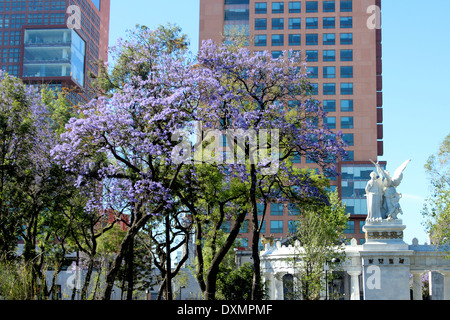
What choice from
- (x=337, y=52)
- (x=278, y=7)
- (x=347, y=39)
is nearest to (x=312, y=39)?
(x=337, y=52)

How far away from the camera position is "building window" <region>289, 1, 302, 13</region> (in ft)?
347

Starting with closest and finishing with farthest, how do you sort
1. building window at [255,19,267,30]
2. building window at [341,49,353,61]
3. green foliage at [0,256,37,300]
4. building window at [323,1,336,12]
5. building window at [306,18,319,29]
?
green foliage at [0,256,37,300], building window at [341,49,353,61], building window at [306,18,319,29], building window at [323,1,336,12], building window at [255,19,267,30]

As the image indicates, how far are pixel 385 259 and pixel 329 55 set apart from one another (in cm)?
6344

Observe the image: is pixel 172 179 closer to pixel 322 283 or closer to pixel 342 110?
pixel 322 283

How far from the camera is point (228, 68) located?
32.1 m

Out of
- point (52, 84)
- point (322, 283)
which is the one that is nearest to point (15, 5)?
point (52, 84)

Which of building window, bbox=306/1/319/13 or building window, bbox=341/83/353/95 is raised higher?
building window, bbox=306/1/319/13

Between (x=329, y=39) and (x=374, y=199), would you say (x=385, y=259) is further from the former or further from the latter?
(x=329, y=39)

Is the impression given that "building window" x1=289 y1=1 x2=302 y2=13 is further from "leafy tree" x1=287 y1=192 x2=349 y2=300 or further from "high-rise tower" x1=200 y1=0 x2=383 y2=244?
"leafy tree" x1=287 y1=192 x2=349 y2=300

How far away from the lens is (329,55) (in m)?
104

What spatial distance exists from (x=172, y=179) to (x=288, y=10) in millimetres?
80934

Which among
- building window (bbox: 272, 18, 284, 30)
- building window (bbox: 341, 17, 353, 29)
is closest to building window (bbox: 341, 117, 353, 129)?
building window (bbox: 341, 17, 353, 29)

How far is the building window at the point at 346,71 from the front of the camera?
10262 centimetres

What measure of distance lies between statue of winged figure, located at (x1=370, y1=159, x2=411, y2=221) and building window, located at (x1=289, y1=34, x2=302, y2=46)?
202ft
